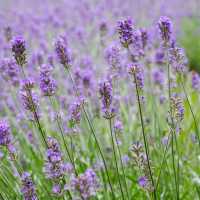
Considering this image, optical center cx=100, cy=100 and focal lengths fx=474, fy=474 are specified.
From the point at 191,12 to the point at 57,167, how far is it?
8.51m

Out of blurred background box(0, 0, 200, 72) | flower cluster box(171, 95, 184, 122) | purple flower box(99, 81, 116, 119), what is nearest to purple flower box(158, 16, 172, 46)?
flower cluster box(171, 95, 184, 122)

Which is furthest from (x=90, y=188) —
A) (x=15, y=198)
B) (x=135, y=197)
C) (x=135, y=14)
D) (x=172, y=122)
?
(x=135, y=14)

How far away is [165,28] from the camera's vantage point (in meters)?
2.34

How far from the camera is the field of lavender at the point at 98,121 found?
225 centimetres

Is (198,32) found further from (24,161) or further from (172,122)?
(172,122)

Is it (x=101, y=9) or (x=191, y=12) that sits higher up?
(x=191, y=12)

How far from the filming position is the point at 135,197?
3062 millimetres

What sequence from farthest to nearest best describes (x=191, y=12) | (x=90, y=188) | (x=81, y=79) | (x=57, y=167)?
(x=191, y=12)
(x=81, y=79)
(x=57, y=167)
(x=90, y=188)

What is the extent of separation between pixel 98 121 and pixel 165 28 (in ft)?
7.11

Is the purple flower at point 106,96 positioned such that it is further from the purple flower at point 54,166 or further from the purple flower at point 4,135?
the purple flower at point 4,135

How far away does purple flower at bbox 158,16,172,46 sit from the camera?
2.33 meters

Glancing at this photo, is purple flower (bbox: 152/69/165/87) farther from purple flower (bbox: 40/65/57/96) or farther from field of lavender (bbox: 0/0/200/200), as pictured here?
purple flower (bbox: 40/65/57/96)

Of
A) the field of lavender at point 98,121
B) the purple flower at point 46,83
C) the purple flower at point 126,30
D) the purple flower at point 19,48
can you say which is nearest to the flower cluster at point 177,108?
the field of lavender at point 98,121

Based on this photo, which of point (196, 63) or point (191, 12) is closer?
point (196, 63)
